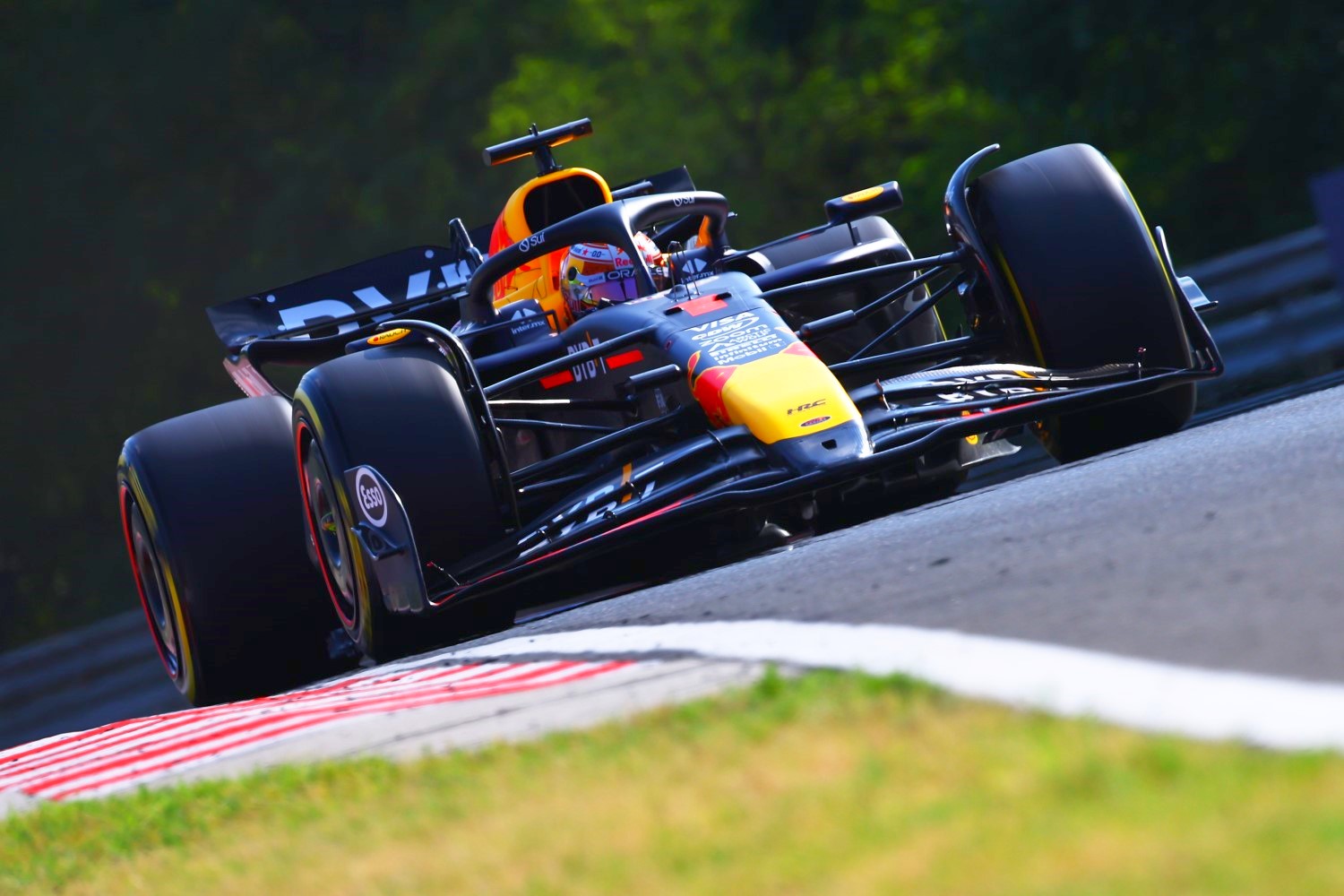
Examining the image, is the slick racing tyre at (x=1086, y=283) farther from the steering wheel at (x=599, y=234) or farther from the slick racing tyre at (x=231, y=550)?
the slick racing tyre at (x=231, y=550)

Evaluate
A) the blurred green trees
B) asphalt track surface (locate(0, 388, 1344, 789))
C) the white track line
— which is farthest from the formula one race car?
the blurred green trees

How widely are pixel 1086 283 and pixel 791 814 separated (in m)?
4.48

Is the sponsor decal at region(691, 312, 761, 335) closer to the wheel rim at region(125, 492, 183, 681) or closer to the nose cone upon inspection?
the nose cone

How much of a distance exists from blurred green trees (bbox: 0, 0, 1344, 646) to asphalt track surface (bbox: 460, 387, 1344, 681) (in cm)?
1005

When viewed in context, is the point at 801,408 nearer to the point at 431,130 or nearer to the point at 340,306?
the point at 340,306

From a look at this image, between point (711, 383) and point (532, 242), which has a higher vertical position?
point (532, 242)

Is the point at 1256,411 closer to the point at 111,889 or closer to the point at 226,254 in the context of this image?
the point at 111,889

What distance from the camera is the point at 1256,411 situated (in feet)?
22.2

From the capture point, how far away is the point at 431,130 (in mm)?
22656

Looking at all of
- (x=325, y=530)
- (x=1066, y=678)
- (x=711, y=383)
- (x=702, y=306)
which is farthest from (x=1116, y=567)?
(x=325, y=530)

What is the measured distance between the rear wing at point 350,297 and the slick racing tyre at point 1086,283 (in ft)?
11.1

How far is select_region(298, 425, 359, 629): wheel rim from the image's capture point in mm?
6211

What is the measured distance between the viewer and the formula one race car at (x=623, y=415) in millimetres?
5859

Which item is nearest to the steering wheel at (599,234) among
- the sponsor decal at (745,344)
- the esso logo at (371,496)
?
the sponsor decal at (745,344)
